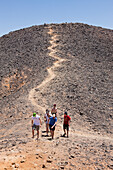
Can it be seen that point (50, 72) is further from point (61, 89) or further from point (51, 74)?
point (61, 89)

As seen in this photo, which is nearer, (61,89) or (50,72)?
(61,89)

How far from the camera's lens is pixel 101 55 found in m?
39.9

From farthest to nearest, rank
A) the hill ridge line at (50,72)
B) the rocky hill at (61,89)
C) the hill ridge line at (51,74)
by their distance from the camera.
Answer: the hill ridge line at (50,72)
the hill ridge line at (51,74)
the rocky hill at (61,89)

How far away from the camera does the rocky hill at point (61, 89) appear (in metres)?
11.8

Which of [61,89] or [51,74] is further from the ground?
[51,74]

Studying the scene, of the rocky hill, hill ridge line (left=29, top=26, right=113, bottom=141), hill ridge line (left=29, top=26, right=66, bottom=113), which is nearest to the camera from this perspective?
the rocky hill

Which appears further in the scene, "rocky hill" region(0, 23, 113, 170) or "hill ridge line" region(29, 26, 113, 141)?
"hill ridge line" region(29, 26, 113, 141)

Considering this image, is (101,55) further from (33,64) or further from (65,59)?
(33,64)

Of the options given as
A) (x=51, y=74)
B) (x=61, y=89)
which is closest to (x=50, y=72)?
(x=51, y=74)

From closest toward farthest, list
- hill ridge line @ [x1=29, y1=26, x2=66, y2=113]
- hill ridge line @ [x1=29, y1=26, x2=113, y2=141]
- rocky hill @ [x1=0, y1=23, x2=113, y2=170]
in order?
rocky hill @ [x1=0, y1=23, x2=113, y2=170]
hill ridge line @ [x1=29, y1=26, x2=113, y2=141]
hill ridge line @ [x1=29, y1=26, x2=66, y2=113]

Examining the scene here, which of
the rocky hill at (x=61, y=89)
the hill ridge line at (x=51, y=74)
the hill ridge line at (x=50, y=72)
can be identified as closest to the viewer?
the rocky hill at (x=61, y=89)

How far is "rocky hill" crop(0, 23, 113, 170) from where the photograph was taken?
11.8 meters

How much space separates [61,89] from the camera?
2744 cm

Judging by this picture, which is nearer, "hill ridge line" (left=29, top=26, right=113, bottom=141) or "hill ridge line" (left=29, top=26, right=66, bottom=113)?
"hill ridge line" (left=29, top=26, right=113, bottom=141)
